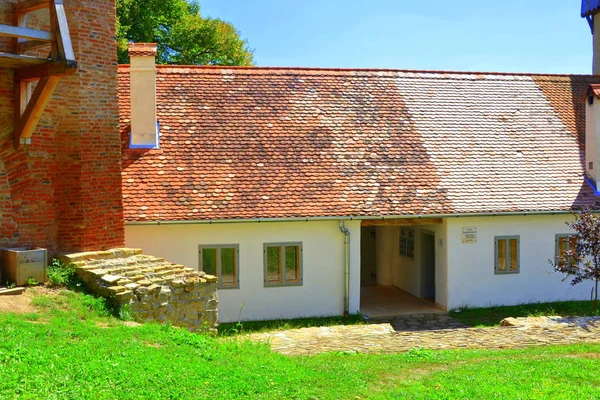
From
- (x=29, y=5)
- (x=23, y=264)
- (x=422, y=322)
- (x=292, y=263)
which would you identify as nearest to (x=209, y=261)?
(x=292, y=263)

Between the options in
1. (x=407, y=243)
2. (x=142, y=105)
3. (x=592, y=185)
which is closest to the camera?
(x=142, y=105)

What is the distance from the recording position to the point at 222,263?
15992 millimetres

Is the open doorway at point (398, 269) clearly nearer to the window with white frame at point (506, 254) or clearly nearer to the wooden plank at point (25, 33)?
the window with white frame at point (506, 254)

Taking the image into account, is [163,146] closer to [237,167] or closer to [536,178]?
[237,167]

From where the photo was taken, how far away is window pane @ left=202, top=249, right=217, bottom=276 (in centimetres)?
1594

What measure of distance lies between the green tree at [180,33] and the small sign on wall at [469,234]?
21.5 metres

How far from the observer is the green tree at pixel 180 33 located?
3359 cm

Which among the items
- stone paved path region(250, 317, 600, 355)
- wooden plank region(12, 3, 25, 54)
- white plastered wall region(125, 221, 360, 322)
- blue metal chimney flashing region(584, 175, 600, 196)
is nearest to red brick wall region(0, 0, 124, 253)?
wooden plank region(12, 3, 25, 54)

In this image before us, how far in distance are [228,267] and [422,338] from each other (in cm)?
542

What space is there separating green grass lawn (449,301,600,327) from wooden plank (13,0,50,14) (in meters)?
11.3

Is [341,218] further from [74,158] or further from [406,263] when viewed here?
[74,158]

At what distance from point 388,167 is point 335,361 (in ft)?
28.2

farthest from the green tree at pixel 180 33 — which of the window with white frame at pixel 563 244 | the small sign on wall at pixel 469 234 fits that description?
the window with white frame at pixel 563 244

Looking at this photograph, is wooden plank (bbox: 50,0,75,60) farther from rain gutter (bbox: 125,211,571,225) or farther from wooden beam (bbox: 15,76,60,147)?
rain gutter (bbox: 125,211,571,225)
